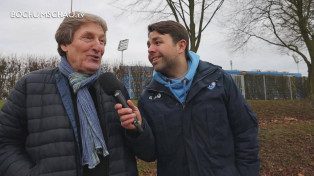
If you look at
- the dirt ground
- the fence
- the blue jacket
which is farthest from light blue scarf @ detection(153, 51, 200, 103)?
the fence

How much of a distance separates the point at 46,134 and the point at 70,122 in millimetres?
179

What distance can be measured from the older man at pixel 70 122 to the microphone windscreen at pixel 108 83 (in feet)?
0.37

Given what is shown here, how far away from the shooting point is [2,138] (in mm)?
1856

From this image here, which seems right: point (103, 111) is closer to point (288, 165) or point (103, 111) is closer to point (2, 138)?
point (2, 138)

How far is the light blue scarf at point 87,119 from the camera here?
188 cm

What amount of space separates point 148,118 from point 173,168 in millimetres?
505

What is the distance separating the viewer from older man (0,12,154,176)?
1.81m

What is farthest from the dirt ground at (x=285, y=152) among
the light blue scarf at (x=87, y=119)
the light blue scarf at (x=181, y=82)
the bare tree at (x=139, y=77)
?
the bare tree at (x=139, y=77)

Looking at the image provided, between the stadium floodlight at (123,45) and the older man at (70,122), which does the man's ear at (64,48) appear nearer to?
the older man at (70,122)

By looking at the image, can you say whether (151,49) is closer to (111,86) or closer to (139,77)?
(111,86)

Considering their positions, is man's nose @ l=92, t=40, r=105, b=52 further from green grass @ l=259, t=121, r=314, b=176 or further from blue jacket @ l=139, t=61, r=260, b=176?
green grass @ l=259, t=121, r=314, b=176

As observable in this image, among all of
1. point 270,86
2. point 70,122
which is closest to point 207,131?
point 70,122

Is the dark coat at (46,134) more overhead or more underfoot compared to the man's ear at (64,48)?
more underfoot

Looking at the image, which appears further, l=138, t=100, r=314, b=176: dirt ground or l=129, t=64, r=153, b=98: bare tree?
l=129, t=64, r=153, b=98: bare tree
